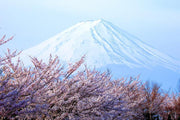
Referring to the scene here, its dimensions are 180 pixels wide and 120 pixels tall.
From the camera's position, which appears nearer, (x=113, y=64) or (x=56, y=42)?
(x=113, y=64)

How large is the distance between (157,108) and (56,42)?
394 ft

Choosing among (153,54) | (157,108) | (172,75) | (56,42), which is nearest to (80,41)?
(56,42)

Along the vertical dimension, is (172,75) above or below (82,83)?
above

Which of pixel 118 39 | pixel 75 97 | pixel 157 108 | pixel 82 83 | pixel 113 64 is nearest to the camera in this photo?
pixel 75 97

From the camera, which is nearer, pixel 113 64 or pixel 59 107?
pixel 59 107

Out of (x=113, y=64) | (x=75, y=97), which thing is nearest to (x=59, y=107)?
(x=75, y=97)

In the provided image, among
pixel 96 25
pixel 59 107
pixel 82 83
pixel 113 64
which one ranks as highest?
pixel 96 25

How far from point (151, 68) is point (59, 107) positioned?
129 m

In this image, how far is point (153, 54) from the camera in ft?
421

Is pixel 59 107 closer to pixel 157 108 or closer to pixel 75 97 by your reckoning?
pixel 75 97

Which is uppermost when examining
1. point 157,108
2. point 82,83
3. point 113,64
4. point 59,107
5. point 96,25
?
point 96,25

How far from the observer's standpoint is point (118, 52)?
124375mm

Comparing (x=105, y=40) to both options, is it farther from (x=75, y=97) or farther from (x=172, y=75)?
(x=75, y=97)

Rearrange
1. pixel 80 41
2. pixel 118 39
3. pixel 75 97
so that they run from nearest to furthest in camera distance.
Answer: pixel 75 97, pixel 118 39, pixel 80 41
